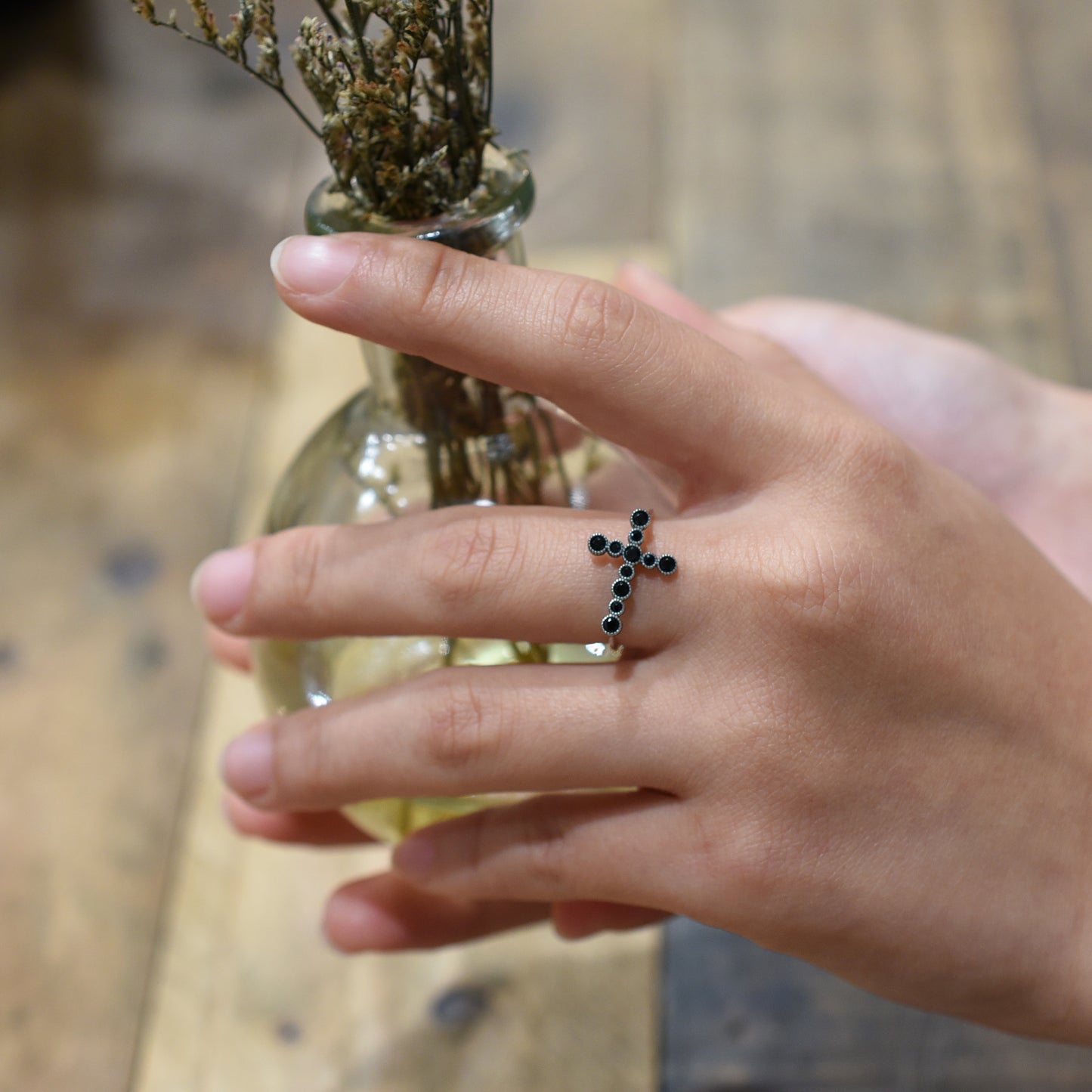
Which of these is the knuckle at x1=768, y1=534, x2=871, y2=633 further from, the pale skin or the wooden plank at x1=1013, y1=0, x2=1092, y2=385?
the wooden plank at x1=1013, y1=0, x2=1092, y2=385

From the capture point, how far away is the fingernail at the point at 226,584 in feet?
2.23

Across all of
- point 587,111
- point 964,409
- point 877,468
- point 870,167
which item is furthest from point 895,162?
point 877,468

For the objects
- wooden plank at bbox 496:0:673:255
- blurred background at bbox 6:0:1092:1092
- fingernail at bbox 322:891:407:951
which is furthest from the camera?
wooden plank at bbox 496:0:673:255

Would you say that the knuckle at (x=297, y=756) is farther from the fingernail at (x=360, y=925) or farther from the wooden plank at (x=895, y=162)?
the wooden plank at (x=895, y=162)

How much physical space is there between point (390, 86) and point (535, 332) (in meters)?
0.14

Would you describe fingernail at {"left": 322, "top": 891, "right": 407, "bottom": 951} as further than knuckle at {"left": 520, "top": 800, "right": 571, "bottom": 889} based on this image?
Yes

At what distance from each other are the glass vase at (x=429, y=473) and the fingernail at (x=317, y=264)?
85mm

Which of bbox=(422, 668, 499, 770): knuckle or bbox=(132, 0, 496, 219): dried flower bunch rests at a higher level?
bbox=(132, 0, 496, 219): dried flower bunch

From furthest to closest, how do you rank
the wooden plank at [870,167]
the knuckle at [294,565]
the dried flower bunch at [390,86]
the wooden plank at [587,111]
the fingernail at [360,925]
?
1. the wooden plank at [587,111]
2. the wooden plank at [870,167]
3. the fingernail at [360,925]
4. the knuckle at [294,565]
5. the dried flower bunch at [390,86]

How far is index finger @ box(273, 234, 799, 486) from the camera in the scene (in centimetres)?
57

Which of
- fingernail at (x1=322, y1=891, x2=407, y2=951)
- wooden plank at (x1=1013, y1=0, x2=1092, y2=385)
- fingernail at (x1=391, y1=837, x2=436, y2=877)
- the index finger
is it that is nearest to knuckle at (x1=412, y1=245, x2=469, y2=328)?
the index finger

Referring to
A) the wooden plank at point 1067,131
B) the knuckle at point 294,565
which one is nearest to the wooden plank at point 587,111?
the wooden plank at point 1067,131

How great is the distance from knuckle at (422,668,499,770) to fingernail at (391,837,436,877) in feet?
0.32

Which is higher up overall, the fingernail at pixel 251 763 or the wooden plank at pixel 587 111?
the wooden plank at pixel 587 111
